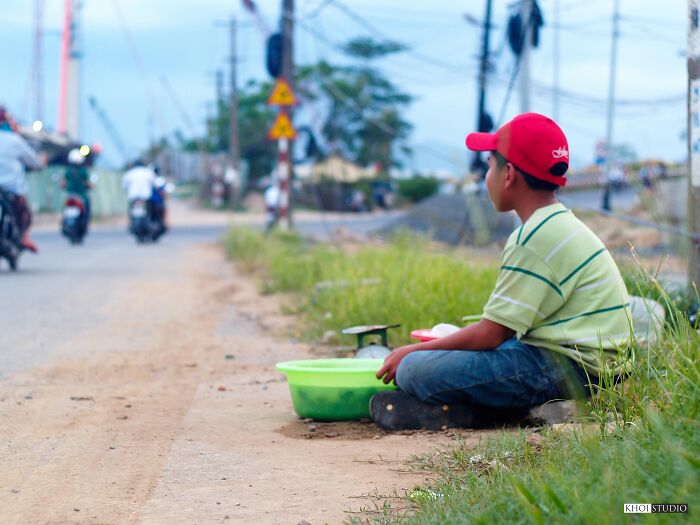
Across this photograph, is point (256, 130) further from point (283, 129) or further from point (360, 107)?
point (283, 129)

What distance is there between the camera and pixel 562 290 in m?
4.29

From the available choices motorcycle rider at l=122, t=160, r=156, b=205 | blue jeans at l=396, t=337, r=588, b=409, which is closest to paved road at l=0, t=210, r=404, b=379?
motorcycle rider at l=122, t=160, r=156, b=205

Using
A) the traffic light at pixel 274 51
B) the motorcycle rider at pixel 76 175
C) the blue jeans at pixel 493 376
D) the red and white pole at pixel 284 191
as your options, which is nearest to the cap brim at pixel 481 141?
the blue jeans at pixel 493 376

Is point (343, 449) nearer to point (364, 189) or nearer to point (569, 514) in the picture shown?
point (569, 514)

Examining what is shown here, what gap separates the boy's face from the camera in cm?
441

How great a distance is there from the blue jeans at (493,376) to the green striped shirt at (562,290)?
0.45 feet

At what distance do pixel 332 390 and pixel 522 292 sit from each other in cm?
111

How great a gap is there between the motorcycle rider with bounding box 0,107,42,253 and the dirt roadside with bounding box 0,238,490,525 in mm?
5800

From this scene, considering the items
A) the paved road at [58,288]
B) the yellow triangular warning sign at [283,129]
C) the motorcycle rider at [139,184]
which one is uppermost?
the yellow triangular warning sign at [283,129]

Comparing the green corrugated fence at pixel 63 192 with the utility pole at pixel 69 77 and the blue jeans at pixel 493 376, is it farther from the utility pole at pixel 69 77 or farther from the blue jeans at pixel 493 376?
the blue jeans at pixel 493 376

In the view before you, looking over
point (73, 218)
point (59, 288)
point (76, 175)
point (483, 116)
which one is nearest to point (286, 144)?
point (76, 175)

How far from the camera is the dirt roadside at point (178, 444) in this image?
353 cm

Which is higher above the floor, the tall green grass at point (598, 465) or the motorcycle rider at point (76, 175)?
the motorcycle rider at point (76, 175)

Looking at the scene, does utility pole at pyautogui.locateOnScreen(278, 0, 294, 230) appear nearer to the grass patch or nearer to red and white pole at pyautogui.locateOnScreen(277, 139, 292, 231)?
red and white pole at pyautogui.locateOnScreen(277, 139, 292, 231)
